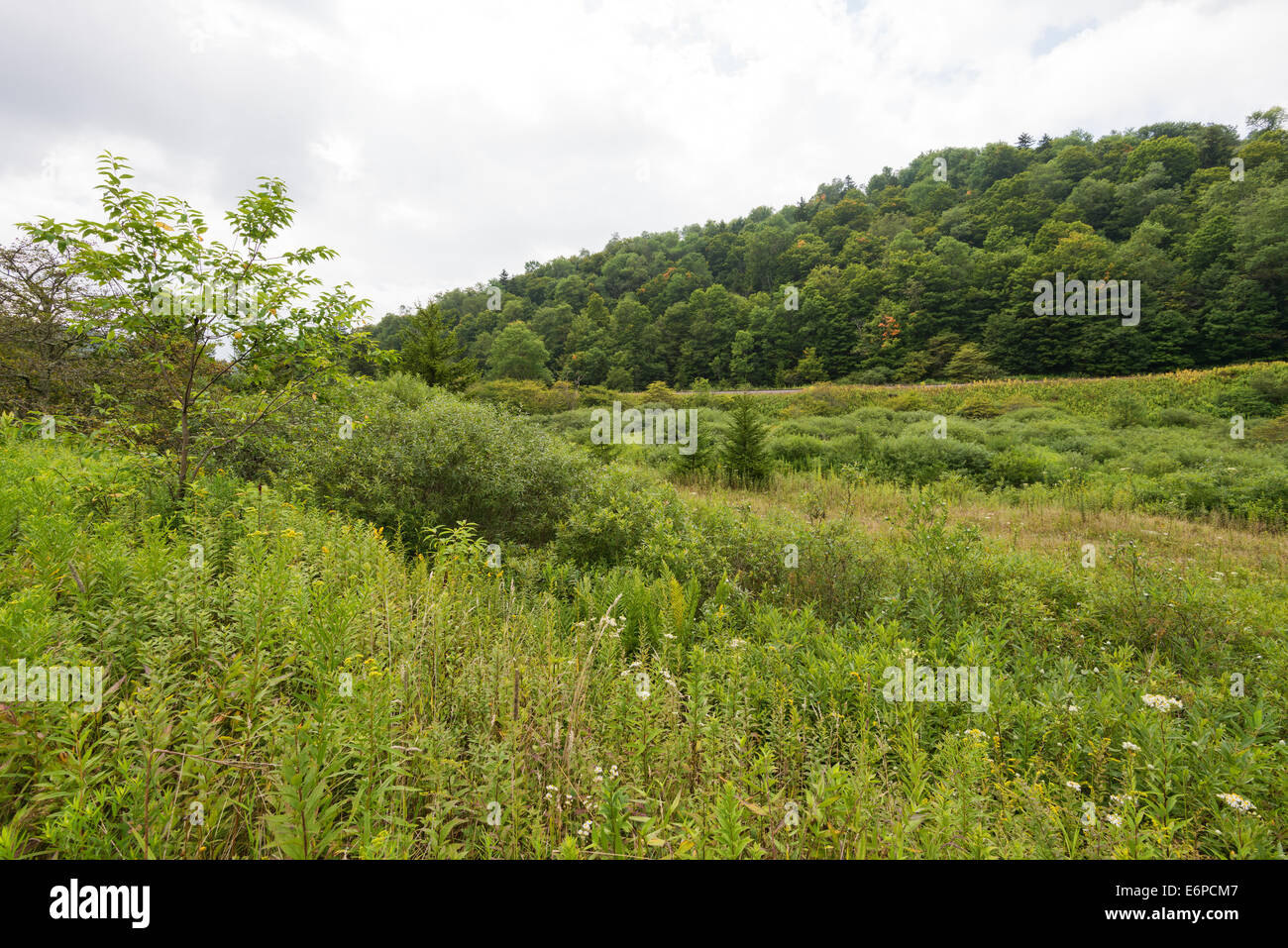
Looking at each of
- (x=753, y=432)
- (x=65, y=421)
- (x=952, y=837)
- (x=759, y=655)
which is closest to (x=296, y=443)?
(x=65, y=421)

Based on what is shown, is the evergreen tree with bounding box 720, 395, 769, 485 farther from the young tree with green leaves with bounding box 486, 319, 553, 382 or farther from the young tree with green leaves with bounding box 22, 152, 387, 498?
the young tree with green leaves with bounding box 486, 319, 553, 382

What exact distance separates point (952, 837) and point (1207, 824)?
5.89 feet

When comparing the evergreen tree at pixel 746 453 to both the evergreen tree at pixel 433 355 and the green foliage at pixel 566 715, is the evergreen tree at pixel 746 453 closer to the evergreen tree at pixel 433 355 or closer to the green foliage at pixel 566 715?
the green foliage at pixel 566 715

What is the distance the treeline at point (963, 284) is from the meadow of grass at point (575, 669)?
51.4 ft

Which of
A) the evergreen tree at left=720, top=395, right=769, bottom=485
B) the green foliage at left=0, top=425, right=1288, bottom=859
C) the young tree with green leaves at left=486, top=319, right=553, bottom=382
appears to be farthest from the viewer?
the young tree with green leaves at left=486, top=319, right=553, bottom=382

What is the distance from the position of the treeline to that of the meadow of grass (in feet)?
51.4

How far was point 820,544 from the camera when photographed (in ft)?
20.0

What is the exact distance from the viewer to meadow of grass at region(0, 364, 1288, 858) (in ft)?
5.65

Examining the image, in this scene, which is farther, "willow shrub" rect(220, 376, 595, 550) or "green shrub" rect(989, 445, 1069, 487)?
"green shrub" rect(989, 445, 1069, 487)

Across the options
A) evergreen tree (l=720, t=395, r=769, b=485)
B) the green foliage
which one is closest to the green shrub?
evergreen tree (l=720, t=395, r=769, b=485)

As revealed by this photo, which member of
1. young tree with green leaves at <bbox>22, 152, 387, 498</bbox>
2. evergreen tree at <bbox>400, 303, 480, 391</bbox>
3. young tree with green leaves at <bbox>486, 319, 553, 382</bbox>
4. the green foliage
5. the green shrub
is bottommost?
the green foliage

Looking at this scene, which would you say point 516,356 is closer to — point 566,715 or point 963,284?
point 963,284

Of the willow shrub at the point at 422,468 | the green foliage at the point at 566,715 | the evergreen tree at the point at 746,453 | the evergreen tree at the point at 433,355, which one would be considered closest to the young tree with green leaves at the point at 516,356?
the evergreen tree at the point at 433,355

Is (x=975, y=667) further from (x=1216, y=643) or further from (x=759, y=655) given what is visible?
(x=1216, y=643)
